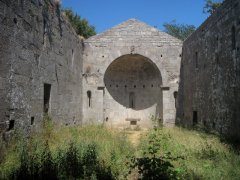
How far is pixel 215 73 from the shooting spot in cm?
1041

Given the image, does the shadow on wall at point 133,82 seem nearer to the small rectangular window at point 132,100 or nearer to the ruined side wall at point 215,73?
the small rectangular window at point 132,100

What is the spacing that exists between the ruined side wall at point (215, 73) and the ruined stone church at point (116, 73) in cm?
3

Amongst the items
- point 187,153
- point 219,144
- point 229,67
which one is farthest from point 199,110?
point 187,153

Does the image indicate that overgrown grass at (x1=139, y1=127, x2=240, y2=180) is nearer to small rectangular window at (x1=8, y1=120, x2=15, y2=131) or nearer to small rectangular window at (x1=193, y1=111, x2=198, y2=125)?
small rectangular window at (x1=8, y1=120, x2=15, y2=131)

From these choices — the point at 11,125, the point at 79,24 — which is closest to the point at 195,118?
the point at 11,125

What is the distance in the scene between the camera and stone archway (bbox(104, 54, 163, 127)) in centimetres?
1667

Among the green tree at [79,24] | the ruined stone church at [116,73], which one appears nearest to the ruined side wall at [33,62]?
the ruined stone church at [116,73]

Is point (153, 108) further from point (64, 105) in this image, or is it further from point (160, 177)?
point (160, 177)

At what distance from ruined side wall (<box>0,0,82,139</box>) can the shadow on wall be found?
4.75m

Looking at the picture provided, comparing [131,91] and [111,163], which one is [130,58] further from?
[111,163]

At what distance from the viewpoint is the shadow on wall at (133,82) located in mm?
16750

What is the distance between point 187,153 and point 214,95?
4219 mm

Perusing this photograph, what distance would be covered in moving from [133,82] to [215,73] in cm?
793

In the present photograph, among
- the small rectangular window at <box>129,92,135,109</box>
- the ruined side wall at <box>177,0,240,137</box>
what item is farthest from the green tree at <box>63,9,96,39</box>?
the ruined side wall at <box>177,0,240,137</box>
